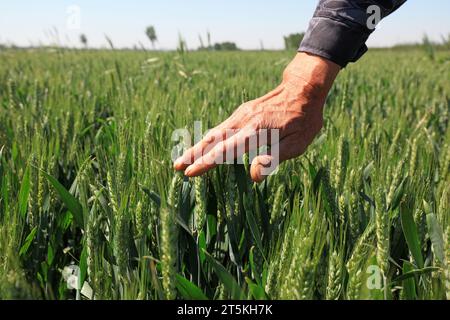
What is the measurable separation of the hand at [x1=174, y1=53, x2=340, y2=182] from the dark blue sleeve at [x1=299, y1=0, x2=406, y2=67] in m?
0.02

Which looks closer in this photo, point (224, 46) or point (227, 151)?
point (227, 151)

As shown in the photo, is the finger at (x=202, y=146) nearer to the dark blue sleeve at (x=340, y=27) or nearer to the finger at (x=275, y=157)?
the finger at (x=275, y=157)

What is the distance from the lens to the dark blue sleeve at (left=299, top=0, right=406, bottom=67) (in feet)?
2.80

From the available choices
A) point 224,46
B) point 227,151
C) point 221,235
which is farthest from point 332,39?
point 224,46

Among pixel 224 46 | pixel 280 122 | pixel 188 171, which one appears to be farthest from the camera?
pixel 224 46

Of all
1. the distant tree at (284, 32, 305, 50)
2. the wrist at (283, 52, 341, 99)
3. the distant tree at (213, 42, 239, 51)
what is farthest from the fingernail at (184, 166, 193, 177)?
the distant tree at (213, 42, 239, 51)

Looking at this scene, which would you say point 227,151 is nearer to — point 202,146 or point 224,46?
point 202,146

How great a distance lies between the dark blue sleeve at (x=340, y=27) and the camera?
33.6 inches

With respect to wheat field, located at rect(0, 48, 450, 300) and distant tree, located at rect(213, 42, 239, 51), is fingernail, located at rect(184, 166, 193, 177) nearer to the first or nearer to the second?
wheat field, located at rect(0, 48, 450, 300)

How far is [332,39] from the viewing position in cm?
85

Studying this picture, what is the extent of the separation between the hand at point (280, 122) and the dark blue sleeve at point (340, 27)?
20 millimetres

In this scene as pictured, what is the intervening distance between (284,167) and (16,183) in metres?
0.50

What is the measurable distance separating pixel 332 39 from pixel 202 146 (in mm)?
320
